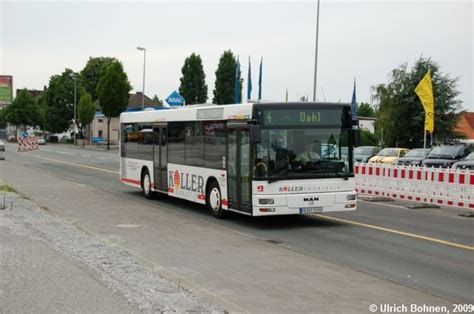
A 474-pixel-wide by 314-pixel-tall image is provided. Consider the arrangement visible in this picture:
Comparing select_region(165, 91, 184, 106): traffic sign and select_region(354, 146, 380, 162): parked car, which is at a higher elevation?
select_region(165, 91, 184, 106): traffic sign

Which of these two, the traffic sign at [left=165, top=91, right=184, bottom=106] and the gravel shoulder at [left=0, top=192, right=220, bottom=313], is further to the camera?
the traffic sign at [left=165, top=91, right=184, bottom=106]

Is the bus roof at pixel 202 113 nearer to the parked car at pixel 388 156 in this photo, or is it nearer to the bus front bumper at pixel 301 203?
the bus front bumper at pixel 301 203

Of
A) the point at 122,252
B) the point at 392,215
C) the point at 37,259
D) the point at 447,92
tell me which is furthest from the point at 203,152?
the point at 447,92

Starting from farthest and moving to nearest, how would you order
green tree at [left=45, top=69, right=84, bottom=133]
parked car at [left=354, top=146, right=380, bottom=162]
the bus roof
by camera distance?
green tree at [left=45, top=69, right=84, bottom=133]
parked car at [left=354, top=146, right=380, bottom=162]
the bus roof

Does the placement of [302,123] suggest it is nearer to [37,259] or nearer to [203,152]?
[203,152]

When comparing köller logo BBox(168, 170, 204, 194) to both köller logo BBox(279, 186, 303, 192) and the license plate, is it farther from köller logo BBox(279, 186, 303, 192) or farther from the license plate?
the license plate

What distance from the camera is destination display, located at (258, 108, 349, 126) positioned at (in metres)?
12.5

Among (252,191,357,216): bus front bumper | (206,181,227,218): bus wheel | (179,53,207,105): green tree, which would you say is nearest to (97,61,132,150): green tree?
(179,53,207,105): green tree

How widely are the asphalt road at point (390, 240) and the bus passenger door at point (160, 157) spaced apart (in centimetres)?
63

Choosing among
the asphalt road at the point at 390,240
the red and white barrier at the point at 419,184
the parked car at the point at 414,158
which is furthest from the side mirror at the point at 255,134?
the parked car at the point at 414,158

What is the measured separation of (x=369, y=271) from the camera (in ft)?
28.5

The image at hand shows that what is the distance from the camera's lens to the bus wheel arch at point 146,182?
18.5 meters

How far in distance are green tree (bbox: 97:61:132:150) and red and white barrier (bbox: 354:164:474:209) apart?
5220 centimetres

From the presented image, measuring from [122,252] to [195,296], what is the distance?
286 centimetres
